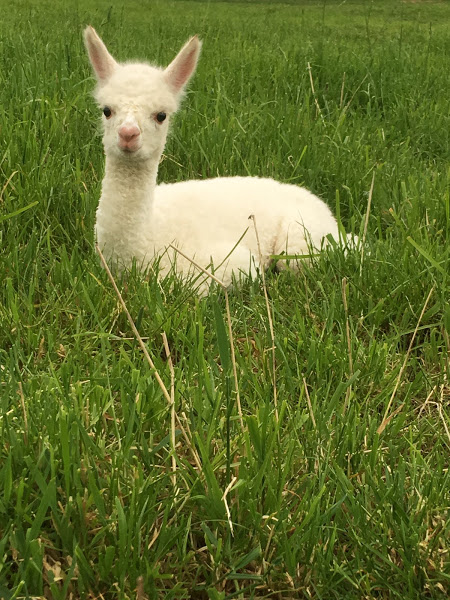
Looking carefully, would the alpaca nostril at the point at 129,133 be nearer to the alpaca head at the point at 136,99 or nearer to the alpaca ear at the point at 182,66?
the alpaca head at the point at 136,99

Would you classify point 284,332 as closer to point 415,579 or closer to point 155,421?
point 155,421

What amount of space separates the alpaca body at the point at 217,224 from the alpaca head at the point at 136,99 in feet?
0.76

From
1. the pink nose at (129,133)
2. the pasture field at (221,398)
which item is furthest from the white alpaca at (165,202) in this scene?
the pasture field at (221,398)

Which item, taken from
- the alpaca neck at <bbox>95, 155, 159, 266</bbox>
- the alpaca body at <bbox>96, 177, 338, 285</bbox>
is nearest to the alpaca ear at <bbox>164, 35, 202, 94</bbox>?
the alpaca neck at <bbox>95, 155, 159, 266</bbox>

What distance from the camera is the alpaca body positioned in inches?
129

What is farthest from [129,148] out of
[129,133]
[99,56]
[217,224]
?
[217,224]

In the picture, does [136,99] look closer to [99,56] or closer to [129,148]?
[129,148]

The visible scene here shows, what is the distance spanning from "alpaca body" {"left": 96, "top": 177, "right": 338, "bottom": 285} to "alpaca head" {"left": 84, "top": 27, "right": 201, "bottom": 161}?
0.23 meters

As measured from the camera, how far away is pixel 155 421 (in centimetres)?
201

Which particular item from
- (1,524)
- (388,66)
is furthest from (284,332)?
(388,66)

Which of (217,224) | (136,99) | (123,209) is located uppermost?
(136,99)

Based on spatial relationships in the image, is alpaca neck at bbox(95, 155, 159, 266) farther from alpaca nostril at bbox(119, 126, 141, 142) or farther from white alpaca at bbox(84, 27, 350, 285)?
alpaca nostril at bbox(119, 126, 141, 142)

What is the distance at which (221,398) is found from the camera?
202 cm

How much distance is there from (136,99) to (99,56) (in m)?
0.39
